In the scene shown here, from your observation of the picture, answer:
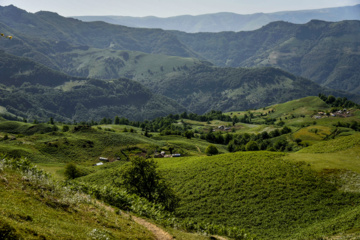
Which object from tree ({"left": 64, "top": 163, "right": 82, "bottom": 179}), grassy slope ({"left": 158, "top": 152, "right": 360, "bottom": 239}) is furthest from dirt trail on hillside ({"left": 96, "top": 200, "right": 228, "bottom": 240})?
tree ({"left": 64, "top": 163, "right": 82, "bottom": 179})

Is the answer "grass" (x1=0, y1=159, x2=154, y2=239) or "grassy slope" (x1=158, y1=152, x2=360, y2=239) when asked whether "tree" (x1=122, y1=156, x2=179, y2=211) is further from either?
"grass" (x1=0, y1=159, x2=154, y2=239)

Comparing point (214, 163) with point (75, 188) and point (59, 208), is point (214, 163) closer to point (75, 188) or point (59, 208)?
point (75, 188)

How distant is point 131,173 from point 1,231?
149 ft

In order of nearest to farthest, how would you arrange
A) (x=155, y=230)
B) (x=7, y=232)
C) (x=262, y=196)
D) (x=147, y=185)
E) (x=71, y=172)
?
(x=7, y=232), (x=155, y=230), (x=147, y=185), (x=262, y=196), (x=71, y=172)

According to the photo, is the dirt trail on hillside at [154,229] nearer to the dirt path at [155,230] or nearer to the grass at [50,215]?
the dirt path at [155,230]

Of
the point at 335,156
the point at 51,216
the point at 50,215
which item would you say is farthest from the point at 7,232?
the point at 335,156

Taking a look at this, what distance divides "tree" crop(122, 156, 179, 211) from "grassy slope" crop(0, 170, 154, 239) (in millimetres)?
24303

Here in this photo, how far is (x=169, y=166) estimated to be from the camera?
316 feet

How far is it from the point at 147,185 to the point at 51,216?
36.3m

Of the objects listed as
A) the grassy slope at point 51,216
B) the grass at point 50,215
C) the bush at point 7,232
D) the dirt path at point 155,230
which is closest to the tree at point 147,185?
the dirt path at point 155,230

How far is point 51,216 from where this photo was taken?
2736 centimetres

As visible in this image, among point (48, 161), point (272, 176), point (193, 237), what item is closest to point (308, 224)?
point (272, 176)

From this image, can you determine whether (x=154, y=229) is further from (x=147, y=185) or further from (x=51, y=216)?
(x=147, y=185)

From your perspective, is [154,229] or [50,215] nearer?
[50,215]
